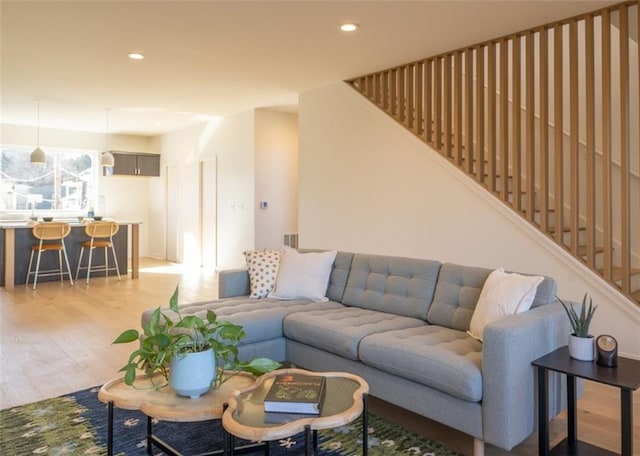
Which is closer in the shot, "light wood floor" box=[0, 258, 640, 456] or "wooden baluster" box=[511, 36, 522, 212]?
"light wood floor" box=[0, 258, 640, 456]

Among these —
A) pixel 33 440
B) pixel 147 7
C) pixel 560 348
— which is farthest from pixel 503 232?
pixel 33 440

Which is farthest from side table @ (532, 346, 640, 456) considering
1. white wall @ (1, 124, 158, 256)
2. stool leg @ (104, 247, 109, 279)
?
white wall @ (1, 124, 158, 256)

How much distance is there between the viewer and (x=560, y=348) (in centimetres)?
231

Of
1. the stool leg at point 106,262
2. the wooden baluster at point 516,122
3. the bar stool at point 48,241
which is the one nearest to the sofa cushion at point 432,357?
the wooden baluster at point 516,122

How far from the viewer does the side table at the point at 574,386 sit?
6.20 ft

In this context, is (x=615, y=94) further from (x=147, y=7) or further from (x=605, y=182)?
(x=147, y=7)

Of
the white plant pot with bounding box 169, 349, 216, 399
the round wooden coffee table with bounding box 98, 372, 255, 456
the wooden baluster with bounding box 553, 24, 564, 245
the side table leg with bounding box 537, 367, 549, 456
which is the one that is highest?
the wooden baluster with bounding box 553, 24, 564, 245

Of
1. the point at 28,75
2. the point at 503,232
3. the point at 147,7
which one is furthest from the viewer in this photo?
the point at 28,75

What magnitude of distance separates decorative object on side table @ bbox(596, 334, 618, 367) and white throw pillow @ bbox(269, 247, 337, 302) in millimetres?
1919

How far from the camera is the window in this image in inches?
350

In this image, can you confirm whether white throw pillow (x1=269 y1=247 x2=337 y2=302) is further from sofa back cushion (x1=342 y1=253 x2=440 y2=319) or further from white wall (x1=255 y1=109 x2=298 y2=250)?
white wall (x1=255 y1=109 x2=298 y2=250)

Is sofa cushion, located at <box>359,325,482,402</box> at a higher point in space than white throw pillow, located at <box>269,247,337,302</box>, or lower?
lower

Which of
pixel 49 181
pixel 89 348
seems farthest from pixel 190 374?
Result: pixel 49 181

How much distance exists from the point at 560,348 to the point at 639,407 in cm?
109
